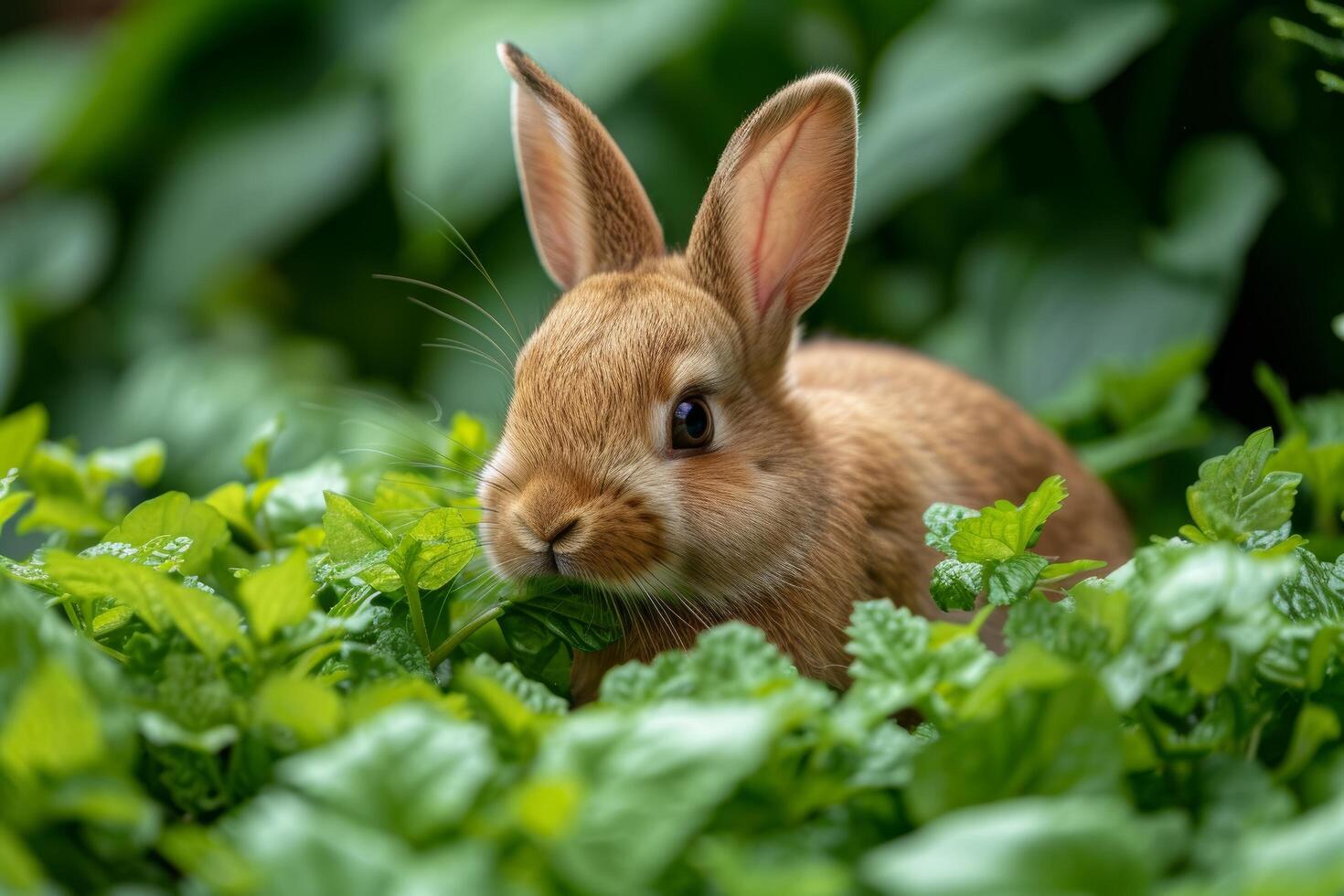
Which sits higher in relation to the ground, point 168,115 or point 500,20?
point 500,20

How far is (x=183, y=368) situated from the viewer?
155 inches

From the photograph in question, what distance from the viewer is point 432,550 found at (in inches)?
58.5

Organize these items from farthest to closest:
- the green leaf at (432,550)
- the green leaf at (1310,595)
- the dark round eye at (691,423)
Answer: the dark round eye at (691,423), the green leaf at (432,550), the green leaf at (1310,595)

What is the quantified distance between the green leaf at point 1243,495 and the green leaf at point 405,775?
2.85 feet

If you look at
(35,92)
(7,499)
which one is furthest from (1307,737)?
(35,92)

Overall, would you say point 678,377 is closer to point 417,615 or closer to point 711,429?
point 711,429

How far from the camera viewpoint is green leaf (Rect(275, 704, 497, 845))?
0.93 meters

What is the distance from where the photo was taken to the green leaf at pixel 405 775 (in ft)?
3.05

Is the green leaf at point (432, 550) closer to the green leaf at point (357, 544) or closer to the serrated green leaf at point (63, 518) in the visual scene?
the green leaf at point (357, 544)

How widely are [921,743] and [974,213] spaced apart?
113 inches

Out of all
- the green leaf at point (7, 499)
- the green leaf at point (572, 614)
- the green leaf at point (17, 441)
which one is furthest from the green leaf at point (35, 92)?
the green leaf at point (572, 614)

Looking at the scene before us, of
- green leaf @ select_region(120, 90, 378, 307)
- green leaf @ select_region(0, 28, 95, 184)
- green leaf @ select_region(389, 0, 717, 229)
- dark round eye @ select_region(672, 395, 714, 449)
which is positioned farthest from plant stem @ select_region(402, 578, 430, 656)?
green leaf @ select_region(0, 28, 95, 184)

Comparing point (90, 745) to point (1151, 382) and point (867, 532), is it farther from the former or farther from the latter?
point (1151, 382)

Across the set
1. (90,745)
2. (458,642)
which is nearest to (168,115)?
(458,642)
